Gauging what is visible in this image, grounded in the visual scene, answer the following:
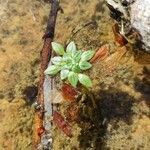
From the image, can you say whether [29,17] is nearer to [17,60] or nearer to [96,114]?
[17,60]

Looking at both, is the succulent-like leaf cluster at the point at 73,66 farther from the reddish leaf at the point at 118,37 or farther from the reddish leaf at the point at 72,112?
the reddish leaf at the point at 118,37

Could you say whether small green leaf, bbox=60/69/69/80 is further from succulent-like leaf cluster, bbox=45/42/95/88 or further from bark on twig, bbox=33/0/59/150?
bark on twig, bbox=33/0/59/150

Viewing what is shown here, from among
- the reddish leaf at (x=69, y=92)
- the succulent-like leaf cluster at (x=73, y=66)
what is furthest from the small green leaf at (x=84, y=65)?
the reddish leaf at (x=69, y=92)

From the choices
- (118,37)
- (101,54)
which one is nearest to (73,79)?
(101,54)

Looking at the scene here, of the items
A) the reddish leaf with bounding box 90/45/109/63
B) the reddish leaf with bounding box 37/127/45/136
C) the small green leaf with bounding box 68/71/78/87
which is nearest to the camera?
the small green leaf with bounding box 68/71/78/87

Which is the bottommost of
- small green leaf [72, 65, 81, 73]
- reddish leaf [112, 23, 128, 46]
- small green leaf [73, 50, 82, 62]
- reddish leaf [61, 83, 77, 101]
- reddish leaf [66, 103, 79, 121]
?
reddish leaf [66, 103, 79, 121]

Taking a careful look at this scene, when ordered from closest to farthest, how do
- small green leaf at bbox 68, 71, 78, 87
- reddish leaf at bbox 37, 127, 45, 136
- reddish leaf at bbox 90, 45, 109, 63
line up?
small green leaf at bbox 68, 71, 78, 87 < reddish leaf at bbox 37, 127, 45, 136 < reddish leaf at bbox 90, 45, 109, 63

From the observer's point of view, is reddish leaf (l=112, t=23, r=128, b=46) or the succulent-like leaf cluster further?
reddish leaf (l=112, t=23, r=128, b=46)

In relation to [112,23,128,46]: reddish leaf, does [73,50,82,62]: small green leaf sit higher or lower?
lower

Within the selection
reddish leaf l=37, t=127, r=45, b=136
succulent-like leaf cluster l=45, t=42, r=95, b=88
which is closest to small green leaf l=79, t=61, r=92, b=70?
succulent-like leaf cluster l=45, t=42, r=95, b=88

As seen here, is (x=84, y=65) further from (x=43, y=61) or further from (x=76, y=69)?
(x=43, y=61)
